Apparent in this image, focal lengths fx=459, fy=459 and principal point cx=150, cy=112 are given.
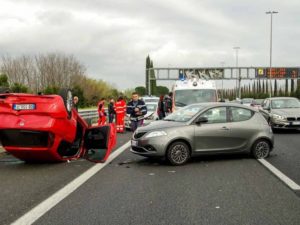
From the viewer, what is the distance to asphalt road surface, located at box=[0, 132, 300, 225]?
5.83 meters

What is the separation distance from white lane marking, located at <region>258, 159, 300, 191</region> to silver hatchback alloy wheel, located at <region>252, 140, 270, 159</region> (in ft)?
1.38

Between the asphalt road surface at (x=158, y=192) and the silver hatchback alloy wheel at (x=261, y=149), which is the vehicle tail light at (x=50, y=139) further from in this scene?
the silver hatchback alloy wheel at (x=261, y=149)

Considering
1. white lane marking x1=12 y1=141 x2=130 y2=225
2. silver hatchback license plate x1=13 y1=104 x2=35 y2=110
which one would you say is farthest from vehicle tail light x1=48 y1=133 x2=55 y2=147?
white lane marking x1=12 y1=141 x2=130 y2=225

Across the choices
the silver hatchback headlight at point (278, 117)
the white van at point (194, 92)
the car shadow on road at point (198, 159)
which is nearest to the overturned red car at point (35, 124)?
the car shadow on road at point (198, 159)

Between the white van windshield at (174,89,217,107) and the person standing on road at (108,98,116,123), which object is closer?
the white van windshield at (174,89,217,107)

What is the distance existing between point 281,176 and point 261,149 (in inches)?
101

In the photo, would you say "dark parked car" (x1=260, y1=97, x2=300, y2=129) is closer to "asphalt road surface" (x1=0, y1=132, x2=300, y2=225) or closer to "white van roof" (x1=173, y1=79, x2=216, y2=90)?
"white van roof" (x1=173, y1=79, x2=216, y2=90)

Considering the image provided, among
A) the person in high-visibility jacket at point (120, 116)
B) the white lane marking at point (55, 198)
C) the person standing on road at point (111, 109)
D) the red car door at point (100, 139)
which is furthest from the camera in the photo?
the person standing on road at point (111, 109)

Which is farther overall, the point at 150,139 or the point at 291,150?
the point at 291,150

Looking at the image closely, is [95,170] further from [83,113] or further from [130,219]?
[83,113]

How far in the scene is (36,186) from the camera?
311 inches

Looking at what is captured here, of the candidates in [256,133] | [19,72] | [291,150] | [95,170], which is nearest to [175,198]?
[95,170]

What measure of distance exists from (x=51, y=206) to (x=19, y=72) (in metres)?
49.3

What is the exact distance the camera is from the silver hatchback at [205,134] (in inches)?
403
